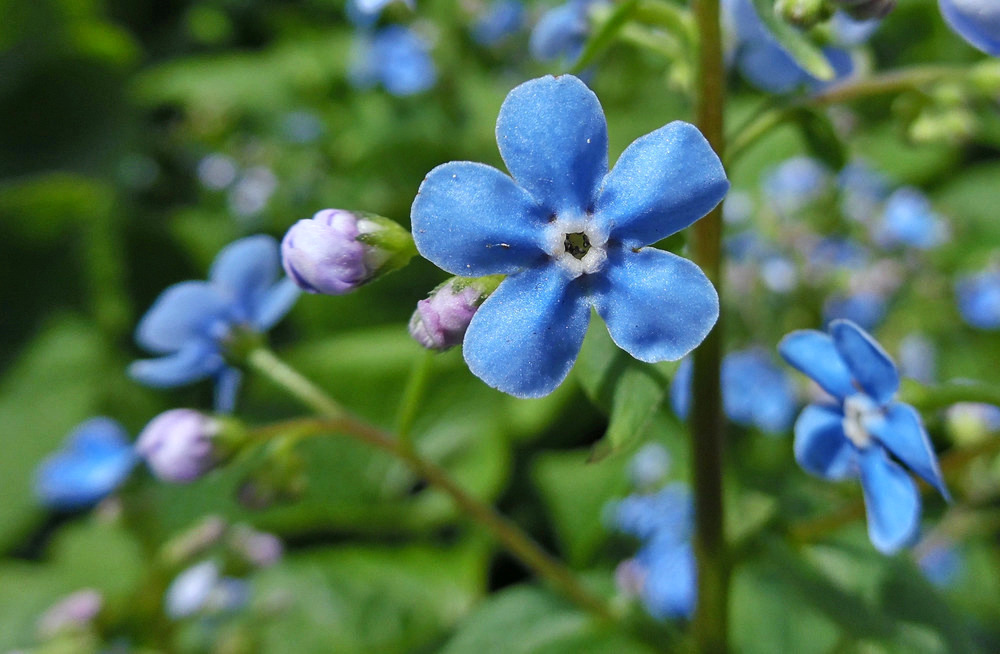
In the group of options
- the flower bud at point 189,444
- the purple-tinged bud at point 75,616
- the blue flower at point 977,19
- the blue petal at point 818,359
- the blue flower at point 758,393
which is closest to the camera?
the blue flower at point 977,19

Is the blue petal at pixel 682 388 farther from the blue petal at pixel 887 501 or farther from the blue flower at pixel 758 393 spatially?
the blue flower at pixel 758 393

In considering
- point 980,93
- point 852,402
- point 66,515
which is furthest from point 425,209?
point 66,515

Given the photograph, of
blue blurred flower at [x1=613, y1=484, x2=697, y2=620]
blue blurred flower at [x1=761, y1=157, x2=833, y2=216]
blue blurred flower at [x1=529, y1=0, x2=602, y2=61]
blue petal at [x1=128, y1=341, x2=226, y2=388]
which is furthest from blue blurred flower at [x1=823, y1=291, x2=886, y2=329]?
blue petal at [x1=128, y1=341, x2=226, y2=388]

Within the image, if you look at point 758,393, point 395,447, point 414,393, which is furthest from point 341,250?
point 758,393

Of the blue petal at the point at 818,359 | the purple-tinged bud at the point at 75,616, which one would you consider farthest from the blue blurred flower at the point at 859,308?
the purple-tinged bud at the point at 75,616

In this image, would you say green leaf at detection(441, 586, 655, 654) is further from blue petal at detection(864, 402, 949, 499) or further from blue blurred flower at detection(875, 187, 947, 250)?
blue blurred flower at detection(875, 187, 947, 250)

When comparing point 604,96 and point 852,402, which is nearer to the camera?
point 852,402

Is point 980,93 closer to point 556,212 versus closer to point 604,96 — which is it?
point 556,212
